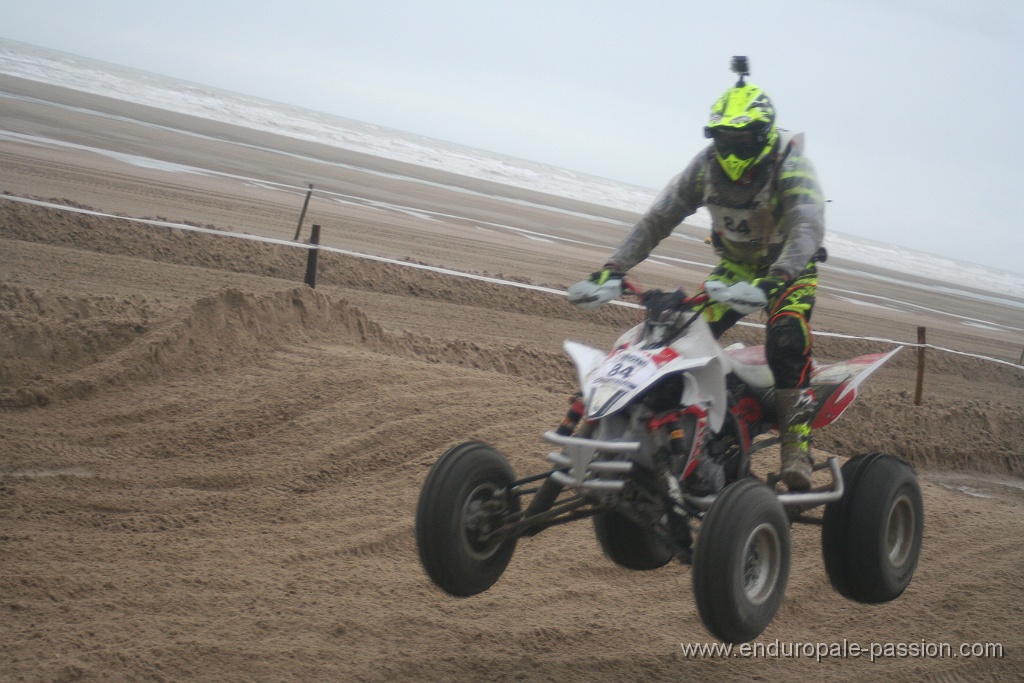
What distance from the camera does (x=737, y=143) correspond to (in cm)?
402

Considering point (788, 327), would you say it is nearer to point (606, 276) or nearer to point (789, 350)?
point (789, 350)

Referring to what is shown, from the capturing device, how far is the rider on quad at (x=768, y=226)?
4.00 metres

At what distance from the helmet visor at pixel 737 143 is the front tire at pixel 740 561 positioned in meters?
1.57

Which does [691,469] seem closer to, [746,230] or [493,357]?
[746,230]

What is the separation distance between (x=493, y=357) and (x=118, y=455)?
4557 millimetres

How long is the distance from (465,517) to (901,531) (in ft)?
8.14

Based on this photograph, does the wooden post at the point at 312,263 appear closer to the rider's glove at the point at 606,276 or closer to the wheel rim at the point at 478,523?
the rider's glove at the point at 606,276

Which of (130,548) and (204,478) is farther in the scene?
(204,478)

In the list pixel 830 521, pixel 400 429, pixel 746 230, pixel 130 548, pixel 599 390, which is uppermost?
pixel 746 230

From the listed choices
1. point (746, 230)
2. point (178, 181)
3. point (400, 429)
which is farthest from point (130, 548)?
point (178, 181)

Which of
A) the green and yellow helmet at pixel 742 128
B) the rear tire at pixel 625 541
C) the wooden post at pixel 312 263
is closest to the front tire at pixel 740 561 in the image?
the rear tire at pixel 625 541

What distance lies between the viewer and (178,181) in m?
19.8

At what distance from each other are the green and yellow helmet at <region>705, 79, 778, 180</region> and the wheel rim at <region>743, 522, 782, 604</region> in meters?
1.72

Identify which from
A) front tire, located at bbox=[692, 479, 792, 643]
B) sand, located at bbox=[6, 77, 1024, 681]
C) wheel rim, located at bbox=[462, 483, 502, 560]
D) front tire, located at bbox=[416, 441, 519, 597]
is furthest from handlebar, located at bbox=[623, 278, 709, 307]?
sand, located at bbox=[6, 77, 1024, 681]
